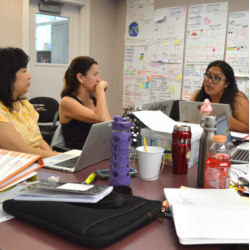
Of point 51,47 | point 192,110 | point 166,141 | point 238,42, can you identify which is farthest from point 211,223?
point 51,47

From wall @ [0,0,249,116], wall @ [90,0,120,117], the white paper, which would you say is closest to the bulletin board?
wall @ [0,0,249,116]

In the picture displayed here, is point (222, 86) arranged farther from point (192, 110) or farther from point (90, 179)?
point (90, 179)

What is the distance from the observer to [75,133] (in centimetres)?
239

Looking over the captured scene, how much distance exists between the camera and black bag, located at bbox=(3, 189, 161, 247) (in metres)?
0.74

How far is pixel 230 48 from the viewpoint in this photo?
11.9 feet

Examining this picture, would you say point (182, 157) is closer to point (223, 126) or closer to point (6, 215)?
point (223, 126)

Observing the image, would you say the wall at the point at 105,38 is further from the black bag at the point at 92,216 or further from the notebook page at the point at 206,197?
the black bag at the point at 92,216

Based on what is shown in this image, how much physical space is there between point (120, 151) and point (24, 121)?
105 centimetres

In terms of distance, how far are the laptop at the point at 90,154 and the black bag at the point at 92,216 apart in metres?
0.45

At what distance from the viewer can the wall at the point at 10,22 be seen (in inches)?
143

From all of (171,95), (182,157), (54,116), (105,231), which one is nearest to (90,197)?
(105,231)

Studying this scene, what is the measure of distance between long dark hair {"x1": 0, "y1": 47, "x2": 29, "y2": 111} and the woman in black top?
554mm

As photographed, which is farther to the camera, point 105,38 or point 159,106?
point 105,38

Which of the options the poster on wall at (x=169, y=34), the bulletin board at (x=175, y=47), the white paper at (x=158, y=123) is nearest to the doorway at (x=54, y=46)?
the bulletin board at (x=175, y=47)
